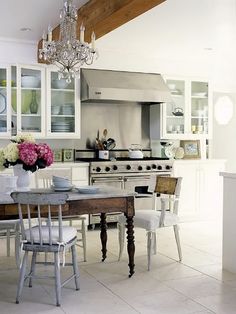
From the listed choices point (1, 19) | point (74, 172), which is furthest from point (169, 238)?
point (1, 19)

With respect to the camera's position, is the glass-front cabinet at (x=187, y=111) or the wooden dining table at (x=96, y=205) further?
the glass-front cabinet at (x=187, y=111)

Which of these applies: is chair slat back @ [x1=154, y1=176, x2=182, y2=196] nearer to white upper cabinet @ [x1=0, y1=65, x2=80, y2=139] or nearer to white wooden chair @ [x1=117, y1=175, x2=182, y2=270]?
white wooden chair @ [x1=117, y1=175, x2=182, y2=270]

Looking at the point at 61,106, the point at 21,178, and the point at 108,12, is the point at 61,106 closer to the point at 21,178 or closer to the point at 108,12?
the point at 108,12

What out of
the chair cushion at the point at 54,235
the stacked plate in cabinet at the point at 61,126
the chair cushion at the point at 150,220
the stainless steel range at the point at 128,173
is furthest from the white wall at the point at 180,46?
the chair cushion at the point at 54,235

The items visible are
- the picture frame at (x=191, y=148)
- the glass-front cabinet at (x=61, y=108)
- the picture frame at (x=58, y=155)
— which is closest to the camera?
the glass-front cabinet at (x=61, y=108)

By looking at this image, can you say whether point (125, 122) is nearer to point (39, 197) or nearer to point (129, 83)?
point (129, 83)

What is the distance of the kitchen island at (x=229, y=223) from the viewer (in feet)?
13.8

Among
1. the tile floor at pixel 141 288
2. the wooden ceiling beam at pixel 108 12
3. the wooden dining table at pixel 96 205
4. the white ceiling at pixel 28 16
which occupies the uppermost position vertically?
the white ceiling at pixel 28 16

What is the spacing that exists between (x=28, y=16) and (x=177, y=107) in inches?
116

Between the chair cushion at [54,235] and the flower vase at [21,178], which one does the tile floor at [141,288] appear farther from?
the flower vase at [21,178]

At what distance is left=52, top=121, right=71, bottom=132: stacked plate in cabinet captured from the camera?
622 cm

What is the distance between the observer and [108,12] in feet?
13.7

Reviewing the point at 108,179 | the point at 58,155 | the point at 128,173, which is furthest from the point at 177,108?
the point at 58,155

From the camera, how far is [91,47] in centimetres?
396
